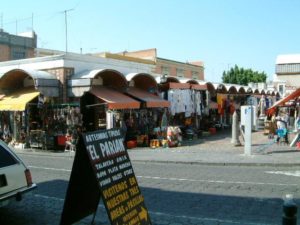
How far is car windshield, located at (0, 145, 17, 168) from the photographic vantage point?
739 centimetres

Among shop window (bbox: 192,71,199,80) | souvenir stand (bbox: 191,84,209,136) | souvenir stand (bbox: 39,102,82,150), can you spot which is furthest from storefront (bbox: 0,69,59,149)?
shop window (bbox: 192,71,199,80)

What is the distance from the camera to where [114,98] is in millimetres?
20344

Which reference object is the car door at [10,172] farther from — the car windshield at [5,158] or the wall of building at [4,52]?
the wall of building at [4,52]

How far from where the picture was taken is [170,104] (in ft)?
76.7

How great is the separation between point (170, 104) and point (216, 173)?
11094mm

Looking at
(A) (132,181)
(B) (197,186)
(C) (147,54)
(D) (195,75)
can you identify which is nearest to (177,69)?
(C) (147,54)

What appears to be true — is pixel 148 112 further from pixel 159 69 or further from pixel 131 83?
pixel 159 69

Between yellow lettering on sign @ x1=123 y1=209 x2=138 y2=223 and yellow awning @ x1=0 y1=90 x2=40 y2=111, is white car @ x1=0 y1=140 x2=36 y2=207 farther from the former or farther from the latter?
yellow awning @ x1=0 y1=90 x2=40 y2=111

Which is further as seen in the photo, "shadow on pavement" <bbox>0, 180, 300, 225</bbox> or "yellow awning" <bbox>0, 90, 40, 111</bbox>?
"yellow awning" <bbox>0, 90, 40, 111</bbox>

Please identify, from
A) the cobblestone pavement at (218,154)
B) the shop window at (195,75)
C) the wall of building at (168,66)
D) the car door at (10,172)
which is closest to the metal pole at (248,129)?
the cobblestone pavement at (218,154)

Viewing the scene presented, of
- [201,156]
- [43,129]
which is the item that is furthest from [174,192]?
[43,129]

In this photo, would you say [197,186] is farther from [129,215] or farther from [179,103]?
[179,103]

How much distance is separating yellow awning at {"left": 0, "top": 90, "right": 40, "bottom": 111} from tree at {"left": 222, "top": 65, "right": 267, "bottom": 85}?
2398 inches

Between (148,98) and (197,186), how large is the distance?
12394 millimetres
